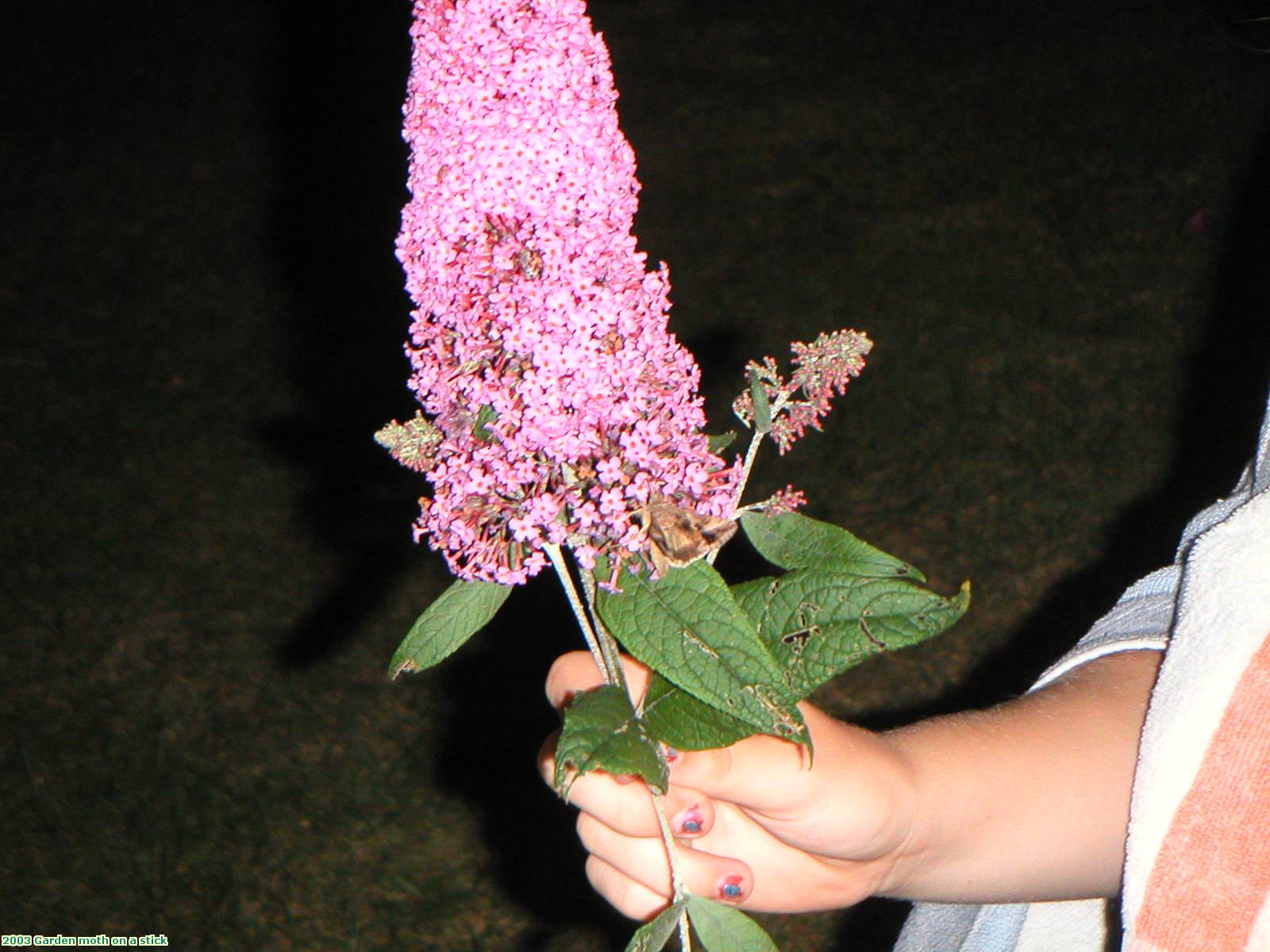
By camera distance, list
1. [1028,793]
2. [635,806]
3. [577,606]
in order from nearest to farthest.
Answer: [577,606] → [635,806] → [1028,793]

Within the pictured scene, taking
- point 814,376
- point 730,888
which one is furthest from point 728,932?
point 814,376

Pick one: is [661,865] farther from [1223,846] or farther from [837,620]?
[1223,846]

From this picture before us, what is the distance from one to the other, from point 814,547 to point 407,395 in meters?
2.50

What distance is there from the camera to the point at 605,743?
0.80m

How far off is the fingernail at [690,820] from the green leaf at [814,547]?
0.75 feet

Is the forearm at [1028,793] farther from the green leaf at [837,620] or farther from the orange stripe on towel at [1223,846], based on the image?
the green leaf at [837,620]

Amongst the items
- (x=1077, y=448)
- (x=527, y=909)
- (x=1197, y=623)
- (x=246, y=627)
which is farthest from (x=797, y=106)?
(x=1197, y=623)

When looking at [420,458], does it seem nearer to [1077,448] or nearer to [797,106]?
[1077,448]

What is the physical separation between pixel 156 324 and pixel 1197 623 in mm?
3413

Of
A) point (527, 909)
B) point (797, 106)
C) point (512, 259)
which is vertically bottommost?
point (527, 909)

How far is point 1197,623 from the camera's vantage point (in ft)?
3.27

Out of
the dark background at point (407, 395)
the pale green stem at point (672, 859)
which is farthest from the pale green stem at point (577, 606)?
the dark background at point (407, 395)

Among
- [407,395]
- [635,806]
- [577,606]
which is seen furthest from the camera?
[407,395]

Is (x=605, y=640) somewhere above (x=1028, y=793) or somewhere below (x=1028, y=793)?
above
